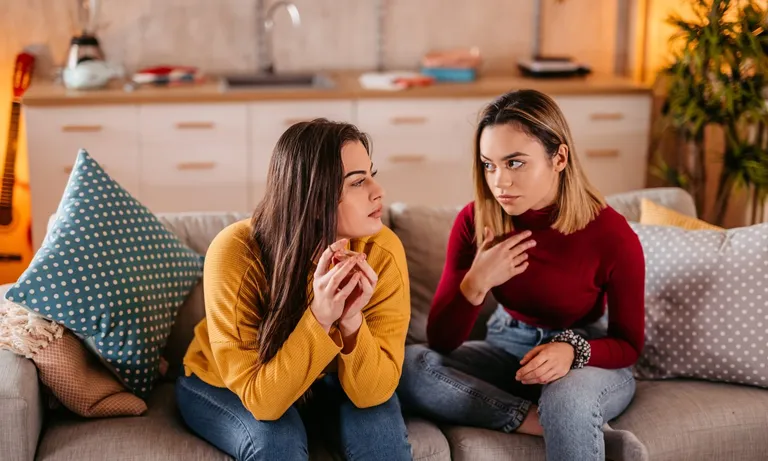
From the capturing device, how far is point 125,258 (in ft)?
6.82

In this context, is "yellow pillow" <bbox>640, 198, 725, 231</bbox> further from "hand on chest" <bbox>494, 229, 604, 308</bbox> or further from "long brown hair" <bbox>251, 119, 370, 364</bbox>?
"long brown hair" <bbox>251, 119, 370, 364</bbox>

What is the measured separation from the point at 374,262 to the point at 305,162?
266 millimetres

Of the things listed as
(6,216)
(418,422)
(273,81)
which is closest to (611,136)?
(273,81)

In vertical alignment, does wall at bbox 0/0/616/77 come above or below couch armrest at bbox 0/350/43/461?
above

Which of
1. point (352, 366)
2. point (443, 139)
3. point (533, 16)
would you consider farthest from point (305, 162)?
point (533, 16)

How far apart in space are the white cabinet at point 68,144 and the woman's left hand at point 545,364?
231 cm

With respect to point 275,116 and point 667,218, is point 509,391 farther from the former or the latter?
point 275,116

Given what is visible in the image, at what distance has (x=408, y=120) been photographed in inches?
154

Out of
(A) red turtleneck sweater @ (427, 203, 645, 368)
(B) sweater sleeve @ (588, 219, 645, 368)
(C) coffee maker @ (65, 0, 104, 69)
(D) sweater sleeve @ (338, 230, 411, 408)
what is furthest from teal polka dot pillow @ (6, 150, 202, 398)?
(C) coffee maker @ (65, 0, 104, 69)

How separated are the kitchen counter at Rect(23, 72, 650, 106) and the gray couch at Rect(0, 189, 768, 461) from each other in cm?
148

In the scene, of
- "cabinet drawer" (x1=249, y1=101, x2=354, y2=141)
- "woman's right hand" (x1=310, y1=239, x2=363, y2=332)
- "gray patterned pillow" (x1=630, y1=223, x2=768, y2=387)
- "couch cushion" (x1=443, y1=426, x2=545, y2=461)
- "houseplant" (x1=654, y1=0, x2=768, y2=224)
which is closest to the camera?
"woman's right hand" (x1=310, y1=239, x2=363, y2=332)

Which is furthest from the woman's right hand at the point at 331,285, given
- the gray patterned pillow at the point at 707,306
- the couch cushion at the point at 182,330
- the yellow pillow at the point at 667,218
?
the yellow pillow at the point at 667,218

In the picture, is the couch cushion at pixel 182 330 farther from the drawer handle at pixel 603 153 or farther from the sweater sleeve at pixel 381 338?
the drawer handle at pixel 603 153

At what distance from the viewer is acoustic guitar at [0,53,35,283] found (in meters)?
3.98
